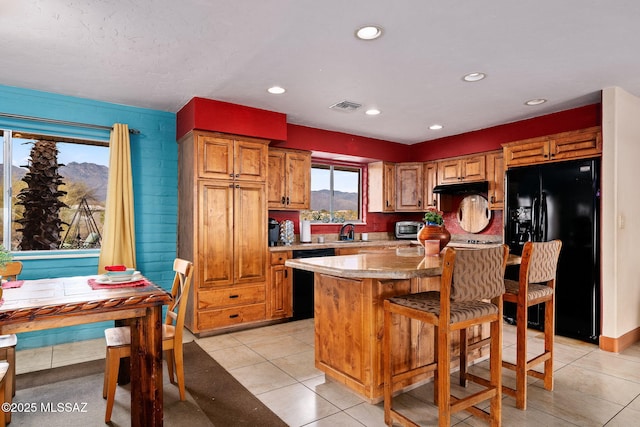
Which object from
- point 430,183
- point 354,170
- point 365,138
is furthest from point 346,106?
point 430,183

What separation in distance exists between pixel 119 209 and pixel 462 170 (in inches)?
175

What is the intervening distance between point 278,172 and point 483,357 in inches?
120

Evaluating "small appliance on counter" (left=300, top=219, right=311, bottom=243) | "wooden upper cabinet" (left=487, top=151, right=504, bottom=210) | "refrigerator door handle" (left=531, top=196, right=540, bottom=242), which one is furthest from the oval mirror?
"small appliance on counter" (left=300, top=219, right=311, bottom=243)

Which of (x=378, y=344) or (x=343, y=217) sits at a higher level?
(x=343, y=217)

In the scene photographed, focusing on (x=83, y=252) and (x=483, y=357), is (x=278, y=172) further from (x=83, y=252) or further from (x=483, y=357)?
(x=483, y=357)

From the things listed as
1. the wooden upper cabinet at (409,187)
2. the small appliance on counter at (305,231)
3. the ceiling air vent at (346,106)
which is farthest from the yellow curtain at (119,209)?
the wooden upper cabinet at (409,187)

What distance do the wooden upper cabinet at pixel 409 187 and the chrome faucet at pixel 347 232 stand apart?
0.84 metres

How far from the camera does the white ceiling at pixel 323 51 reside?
228 centimetres

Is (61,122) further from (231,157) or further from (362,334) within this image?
(362,334)

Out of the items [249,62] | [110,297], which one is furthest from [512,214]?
[110,297]

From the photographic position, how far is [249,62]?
3.03 meters

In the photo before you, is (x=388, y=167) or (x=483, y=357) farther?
(x=388, y=167)

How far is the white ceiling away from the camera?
89.7 inches

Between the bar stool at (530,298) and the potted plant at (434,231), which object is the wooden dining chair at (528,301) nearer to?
the bar stool at (530,298)
